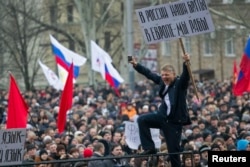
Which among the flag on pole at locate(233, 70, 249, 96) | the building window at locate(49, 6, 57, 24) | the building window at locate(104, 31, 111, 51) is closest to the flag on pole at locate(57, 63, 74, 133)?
the flag on pole at locate(233, 70, 249, 96)

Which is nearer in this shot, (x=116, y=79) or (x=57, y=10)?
(x=116, y=79)

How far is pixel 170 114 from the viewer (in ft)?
44.1

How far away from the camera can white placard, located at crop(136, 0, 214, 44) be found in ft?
44.8

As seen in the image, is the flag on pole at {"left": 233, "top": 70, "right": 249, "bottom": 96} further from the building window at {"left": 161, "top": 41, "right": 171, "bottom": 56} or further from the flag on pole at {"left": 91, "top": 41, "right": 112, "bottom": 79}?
the building window at {"left": 161, "top": 41, "right": 171, "bottom": 56}

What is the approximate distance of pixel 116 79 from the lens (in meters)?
29.7

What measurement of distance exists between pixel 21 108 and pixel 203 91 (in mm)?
25133

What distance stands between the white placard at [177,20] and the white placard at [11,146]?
2.47m

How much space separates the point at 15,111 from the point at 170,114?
17.2 feet

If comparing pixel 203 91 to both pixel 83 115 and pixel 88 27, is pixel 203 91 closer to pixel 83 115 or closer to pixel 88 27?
pixel 88 27

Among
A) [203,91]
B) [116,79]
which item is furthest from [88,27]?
[116,79]

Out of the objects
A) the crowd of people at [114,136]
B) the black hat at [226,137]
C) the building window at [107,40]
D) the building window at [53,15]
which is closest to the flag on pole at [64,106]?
the crowd of people at [114,136]

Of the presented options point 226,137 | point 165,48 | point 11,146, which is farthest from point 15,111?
point 165,48

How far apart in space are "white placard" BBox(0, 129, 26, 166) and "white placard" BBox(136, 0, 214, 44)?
2468mm

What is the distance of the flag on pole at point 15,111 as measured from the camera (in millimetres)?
17797
